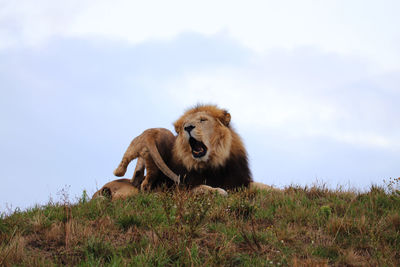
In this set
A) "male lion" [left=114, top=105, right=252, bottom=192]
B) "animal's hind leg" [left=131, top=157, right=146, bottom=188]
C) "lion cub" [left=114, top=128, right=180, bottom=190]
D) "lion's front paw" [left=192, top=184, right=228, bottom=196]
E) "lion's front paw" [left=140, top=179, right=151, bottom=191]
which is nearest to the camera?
"lion's front paw" [left=192, top=184, right=228, bottom=196]

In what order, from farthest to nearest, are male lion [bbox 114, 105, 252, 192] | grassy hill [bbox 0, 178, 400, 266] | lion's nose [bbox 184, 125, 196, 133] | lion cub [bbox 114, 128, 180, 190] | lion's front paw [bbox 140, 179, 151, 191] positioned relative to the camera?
lion's front paw [bbox 140, 179, 151, 191], lion cub [bbox 114, 128, 180, 190], male lion [bbox 114, 105, 252, 192], lion's nose [bbox 184, 125, 196, 133], grassy hill [bbox 0, 178, 400, 266]

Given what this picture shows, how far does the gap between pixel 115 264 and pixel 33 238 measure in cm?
157

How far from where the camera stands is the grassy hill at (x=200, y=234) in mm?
4629

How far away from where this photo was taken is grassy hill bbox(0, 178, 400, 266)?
4629 mm

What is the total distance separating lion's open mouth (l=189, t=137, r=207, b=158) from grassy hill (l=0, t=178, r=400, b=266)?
1207mm

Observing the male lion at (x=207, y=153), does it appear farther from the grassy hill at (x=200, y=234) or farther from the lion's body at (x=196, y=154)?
the grassy hill at (x=200, y=234)

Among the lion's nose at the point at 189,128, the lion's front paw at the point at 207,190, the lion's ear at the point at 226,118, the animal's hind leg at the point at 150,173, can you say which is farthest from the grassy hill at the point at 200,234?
the lion's ear at the point at 226,118

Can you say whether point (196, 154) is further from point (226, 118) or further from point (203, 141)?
point (226, 118)

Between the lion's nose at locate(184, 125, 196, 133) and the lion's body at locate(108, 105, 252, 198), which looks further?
the lion's body at locate(108, 105, 252, 198)

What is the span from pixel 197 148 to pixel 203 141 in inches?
7.4

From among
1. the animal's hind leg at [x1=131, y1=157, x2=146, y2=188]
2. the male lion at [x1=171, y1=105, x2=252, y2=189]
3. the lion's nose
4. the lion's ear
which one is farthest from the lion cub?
Result: the lion's ear

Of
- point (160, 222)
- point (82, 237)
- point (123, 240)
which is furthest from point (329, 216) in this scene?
point (82, 237)

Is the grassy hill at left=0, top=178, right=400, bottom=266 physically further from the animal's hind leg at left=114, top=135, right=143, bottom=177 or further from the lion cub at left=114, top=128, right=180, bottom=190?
the animal's hind leg at left=114, top=135, right=143, bottom=177

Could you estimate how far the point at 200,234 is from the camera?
17.1 ft
